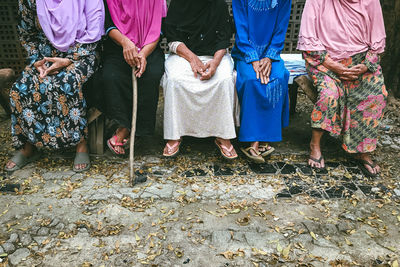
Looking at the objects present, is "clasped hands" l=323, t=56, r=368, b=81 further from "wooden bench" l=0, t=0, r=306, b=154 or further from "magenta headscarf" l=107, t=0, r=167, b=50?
"magenta headscarf" l=107, t=0, r=167, b=50

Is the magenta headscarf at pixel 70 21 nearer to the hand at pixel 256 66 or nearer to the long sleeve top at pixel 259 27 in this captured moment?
the long sleeve top at pixel 259 27

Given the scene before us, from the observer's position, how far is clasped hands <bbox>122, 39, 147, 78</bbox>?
3.28m

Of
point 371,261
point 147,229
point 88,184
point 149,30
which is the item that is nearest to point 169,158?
point 88,184

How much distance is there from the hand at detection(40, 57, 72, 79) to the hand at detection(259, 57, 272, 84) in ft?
6.15

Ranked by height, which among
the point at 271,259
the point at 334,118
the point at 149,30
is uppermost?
the point at 149,30

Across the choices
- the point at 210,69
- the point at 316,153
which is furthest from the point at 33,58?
the point at 316,153

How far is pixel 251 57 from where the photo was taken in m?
3.45

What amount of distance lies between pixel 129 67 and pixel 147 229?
5.54ft

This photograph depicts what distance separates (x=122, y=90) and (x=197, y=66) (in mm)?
773

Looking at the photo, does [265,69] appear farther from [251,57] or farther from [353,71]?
[353,71]

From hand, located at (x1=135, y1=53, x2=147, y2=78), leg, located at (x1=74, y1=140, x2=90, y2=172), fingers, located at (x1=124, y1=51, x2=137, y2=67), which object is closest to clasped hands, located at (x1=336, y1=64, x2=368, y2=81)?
hand, located at (x1=135, y1=53, x2=147, y2=78)

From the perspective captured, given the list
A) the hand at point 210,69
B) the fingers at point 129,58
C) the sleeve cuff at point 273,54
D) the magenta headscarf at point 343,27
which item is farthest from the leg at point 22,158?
the magenta headscarf at point 343,27

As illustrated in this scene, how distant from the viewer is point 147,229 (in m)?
2.56

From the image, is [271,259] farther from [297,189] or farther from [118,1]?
[118,1]
